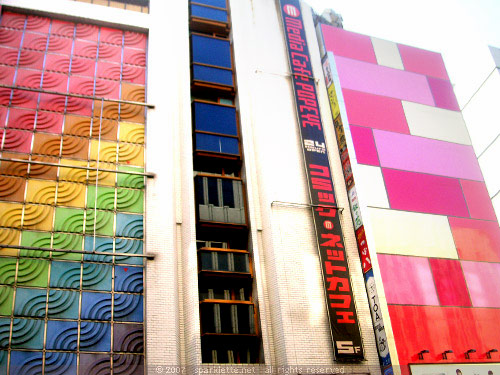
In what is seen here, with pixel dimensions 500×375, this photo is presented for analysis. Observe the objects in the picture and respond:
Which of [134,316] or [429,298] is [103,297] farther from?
[429,298]

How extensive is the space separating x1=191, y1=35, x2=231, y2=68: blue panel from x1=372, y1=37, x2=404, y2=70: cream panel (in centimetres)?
→ 822

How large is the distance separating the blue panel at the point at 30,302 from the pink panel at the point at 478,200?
718 inches

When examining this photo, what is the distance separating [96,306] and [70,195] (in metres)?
4.29

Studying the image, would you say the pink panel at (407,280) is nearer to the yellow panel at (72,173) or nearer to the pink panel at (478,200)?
the pink panel at (478,200)

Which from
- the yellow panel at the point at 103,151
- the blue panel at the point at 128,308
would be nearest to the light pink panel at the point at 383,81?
the yellow panel at the point at 103,151

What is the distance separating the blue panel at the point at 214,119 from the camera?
22.7 meters

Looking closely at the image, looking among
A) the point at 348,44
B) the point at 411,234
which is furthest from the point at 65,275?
the point at 348,44

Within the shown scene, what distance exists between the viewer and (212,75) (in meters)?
24.4

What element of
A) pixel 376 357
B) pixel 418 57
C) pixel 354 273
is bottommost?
pixel 376 357

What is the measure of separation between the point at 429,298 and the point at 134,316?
1130cm

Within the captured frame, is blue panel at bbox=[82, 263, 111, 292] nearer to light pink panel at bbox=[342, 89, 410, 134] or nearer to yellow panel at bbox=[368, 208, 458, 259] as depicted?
yellow panel at bbox=[368, 208, 458, 259]

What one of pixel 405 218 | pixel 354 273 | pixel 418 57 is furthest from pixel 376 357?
pixel 418 57

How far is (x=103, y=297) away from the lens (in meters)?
18.0

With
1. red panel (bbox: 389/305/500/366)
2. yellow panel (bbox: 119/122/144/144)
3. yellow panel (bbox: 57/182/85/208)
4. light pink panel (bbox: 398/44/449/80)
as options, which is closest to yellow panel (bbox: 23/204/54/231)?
yellow panel (bbox: 57/182/85/208)
